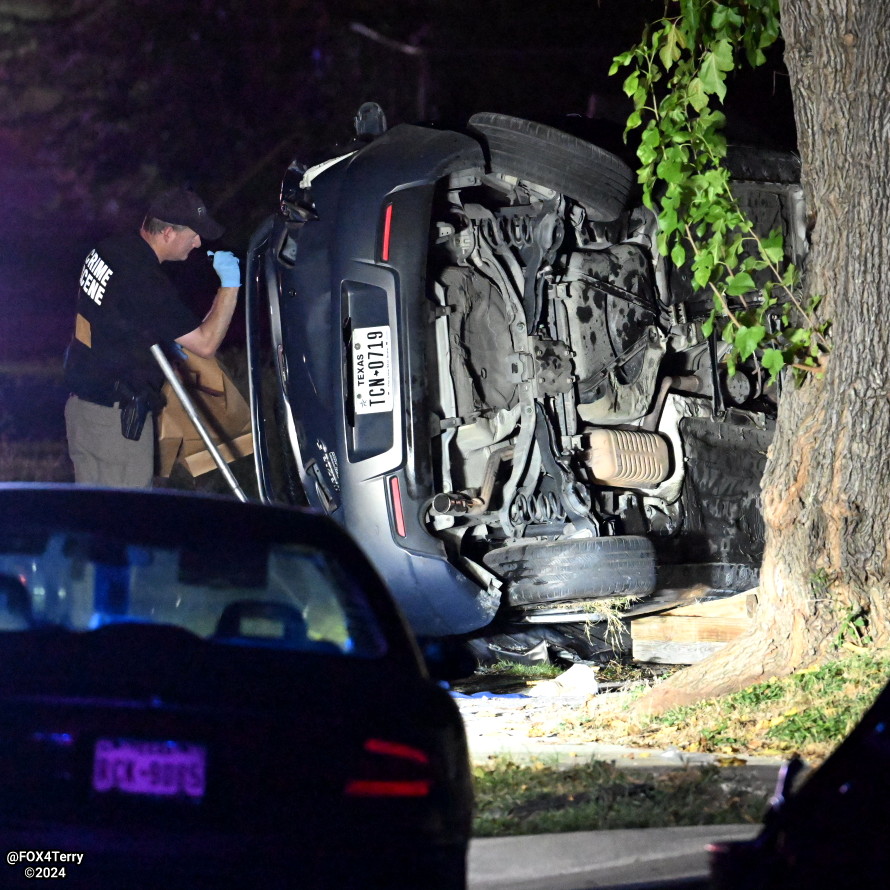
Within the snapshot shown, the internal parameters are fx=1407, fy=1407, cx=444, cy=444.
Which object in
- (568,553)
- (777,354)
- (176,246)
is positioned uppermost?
(176,246)

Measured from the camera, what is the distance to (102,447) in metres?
9.55

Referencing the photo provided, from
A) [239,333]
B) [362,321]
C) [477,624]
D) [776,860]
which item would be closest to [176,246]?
[239,333]

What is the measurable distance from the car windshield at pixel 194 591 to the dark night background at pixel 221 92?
312 inches

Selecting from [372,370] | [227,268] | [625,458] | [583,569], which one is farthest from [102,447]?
[583,569]

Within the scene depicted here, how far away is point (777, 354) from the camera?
5926mm

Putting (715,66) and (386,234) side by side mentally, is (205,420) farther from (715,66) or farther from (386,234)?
(715,66)

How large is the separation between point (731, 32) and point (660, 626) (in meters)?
3.05

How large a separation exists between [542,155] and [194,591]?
4.09 m

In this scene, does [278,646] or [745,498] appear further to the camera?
[745,498]

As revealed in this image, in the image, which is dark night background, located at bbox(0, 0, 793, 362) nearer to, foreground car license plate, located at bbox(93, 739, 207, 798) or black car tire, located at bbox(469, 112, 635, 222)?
black car tire, located at bbox(469, 112, 635, 222)

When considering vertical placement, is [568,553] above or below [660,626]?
above

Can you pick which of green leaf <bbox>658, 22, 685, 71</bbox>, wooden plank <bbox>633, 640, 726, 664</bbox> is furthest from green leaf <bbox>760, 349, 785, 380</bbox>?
wooden plank <bbox>633, 640, 726, 664</bbox>

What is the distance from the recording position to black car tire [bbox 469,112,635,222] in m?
6.93

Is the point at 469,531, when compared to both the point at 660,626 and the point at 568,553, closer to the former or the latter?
the point at 568,553
